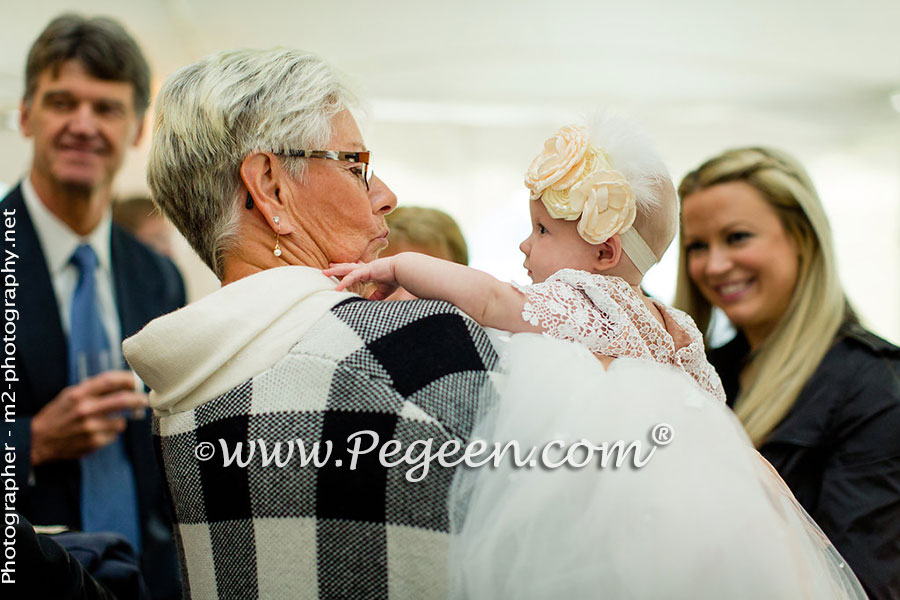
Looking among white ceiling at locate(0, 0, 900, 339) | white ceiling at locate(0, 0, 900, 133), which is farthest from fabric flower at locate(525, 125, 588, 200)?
white ceiling at locate(0, 0, 900, 133)

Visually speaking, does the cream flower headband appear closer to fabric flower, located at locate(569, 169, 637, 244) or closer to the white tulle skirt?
fabric flower, located at locate(569, 169, 637, 244)

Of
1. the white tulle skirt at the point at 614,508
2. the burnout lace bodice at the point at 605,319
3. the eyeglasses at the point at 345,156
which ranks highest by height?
the eyeglasses at the point at 345,156

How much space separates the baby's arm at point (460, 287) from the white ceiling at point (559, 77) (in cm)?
353

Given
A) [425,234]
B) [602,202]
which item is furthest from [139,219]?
[602,202]

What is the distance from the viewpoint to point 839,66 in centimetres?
667

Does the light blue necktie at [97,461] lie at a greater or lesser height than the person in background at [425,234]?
lesser

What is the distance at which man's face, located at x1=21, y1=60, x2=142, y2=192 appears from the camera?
2.51 m

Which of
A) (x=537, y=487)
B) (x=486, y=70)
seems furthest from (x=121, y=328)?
(x=486, y=70)

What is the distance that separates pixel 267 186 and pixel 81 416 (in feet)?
3.87

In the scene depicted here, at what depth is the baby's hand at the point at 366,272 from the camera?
1.39m

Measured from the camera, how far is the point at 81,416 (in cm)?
225

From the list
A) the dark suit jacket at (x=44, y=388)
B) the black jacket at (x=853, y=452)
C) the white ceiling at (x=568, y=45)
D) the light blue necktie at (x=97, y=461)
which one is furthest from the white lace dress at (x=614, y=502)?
the white ceiling at (x=568, y=45)

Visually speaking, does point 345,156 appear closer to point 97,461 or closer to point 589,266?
point 589,266

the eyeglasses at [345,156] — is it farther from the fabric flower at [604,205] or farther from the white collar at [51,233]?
the white collar at [51,233]
